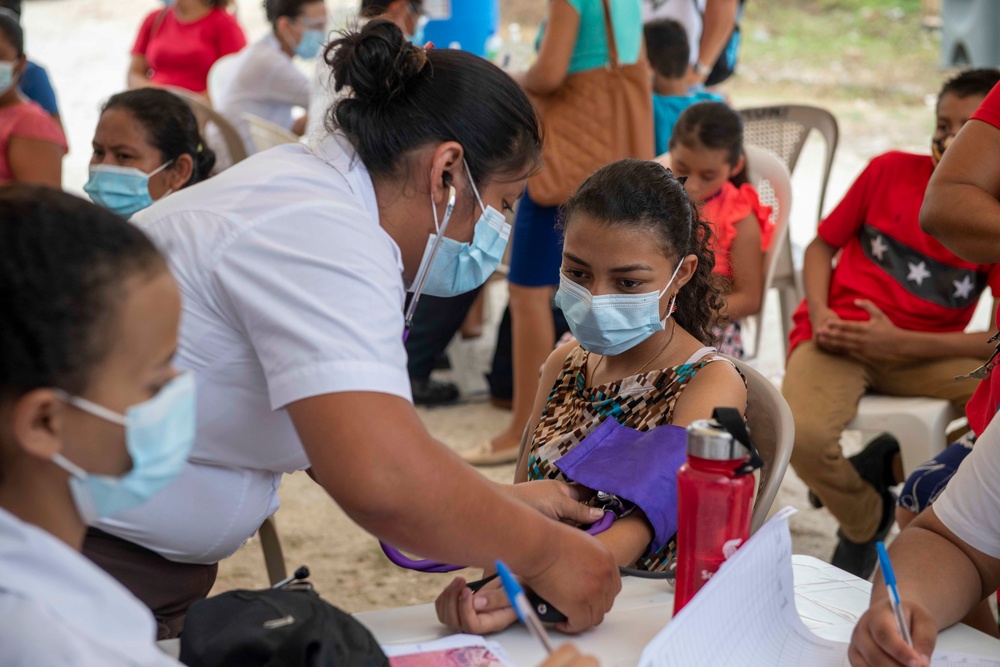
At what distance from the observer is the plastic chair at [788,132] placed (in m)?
3.78

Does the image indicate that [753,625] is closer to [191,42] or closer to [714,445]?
[714,445]

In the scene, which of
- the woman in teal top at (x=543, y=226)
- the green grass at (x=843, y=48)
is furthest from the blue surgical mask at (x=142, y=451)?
the green grass at (x=843, y=48)

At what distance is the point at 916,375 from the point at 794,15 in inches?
376

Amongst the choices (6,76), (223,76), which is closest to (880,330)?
(6,76)

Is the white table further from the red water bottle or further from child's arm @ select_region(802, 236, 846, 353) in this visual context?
child's arm @ select_region(802, 236, 846, 353)

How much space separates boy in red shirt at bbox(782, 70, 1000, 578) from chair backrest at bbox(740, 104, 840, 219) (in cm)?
116

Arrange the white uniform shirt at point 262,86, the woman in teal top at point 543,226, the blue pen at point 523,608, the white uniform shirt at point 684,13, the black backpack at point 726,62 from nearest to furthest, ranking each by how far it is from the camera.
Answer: the blue pen at point 523,608, the woman in teal top at point 543,226, the white uniform shirt at point 684,13, the white uniform shirt at point 262,86, the black backpack at point 726,62

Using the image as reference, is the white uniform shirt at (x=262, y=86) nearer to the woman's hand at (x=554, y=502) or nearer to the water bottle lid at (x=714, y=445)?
the woman's hand at (x=554, y=502)

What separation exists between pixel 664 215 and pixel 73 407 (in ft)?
3.88

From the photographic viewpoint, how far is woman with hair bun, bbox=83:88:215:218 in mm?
2676

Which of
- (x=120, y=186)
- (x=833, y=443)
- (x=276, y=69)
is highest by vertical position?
(x=276, y=69)

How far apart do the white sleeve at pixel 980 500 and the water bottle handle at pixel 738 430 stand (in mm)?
382

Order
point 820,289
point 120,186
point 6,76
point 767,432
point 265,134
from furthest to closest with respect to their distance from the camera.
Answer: point 265,134
point 6,76
point 820,289
point 120,186
point 767,432

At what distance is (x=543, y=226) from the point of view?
3209 millimetres
